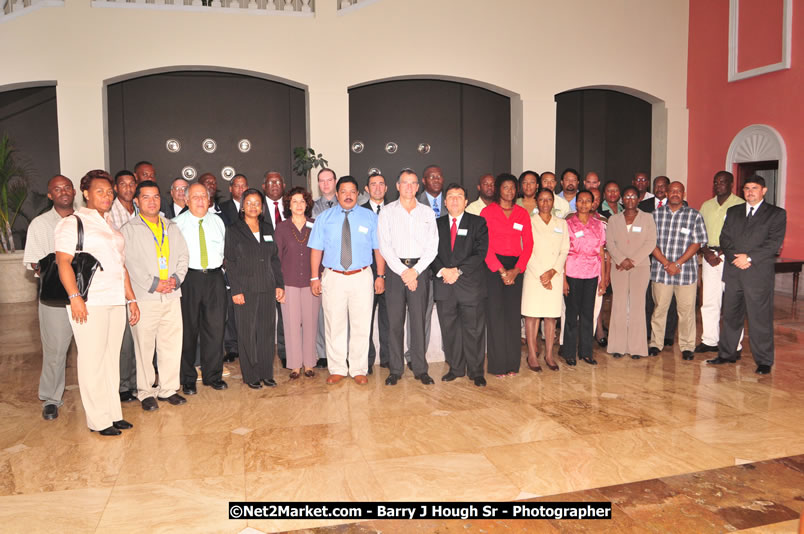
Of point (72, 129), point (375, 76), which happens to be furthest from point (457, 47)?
point (72, 129)

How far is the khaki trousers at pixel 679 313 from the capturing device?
19.8ft

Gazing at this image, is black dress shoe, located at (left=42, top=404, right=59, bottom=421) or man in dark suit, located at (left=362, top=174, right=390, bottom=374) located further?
man in dark suit, located at (left=362, top=174, right=390, bottom=374)

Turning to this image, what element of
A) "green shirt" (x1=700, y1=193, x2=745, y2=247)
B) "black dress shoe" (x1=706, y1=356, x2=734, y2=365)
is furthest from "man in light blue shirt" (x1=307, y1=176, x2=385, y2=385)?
"green shirt" (x1=700, y1=193, x2=745, y2=247)

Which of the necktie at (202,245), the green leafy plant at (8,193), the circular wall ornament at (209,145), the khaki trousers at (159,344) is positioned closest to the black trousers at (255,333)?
the necktie at (202,245)

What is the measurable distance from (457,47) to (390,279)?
21.7ft

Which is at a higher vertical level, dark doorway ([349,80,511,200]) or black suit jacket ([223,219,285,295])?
dark doorway ([349,80,511,200])

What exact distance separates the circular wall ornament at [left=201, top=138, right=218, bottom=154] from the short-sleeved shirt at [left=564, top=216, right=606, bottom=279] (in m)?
6.96

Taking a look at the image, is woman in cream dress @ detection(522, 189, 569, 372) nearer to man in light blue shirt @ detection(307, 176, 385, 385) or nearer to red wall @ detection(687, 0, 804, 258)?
man in light blue shirt @ detection(307, 176, 385, 385)

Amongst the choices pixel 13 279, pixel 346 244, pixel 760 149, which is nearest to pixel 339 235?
pixel 346 244

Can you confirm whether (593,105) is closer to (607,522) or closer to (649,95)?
(649,95)

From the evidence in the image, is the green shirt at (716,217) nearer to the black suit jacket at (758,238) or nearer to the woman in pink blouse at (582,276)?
the black suit jacket at (758,238)

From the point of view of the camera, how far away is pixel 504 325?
17.6 feet

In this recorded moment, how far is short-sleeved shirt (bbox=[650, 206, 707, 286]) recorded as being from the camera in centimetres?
593

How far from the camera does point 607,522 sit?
290cm
